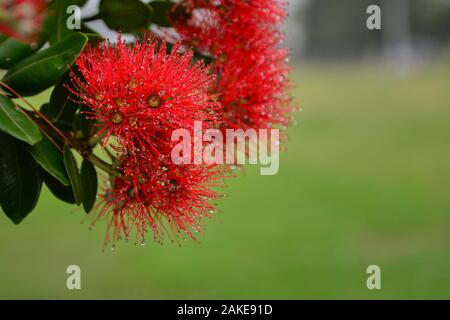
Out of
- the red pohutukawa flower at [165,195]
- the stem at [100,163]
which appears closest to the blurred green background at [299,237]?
the red pohutukawa flower at [165,195]

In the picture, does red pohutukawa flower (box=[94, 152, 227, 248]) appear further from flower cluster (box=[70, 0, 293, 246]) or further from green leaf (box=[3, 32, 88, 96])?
green leaf (box=[3, 32, 88, 96])

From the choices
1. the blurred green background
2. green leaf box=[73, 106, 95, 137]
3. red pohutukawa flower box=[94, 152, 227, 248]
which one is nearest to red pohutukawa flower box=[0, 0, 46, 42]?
green leaf box=[73, 106, 95, 137]

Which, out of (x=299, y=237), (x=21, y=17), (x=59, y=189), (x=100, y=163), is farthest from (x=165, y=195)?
(x=299, y=237)

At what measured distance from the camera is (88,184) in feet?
3.59

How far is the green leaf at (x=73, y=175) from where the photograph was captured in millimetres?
1018

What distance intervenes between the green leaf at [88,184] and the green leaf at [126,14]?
0.89ft

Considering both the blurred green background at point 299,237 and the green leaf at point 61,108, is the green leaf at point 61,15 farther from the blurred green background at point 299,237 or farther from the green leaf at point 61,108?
the blurred green background at point 299,237

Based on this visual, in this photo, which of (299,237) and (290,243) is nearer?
(290,243)

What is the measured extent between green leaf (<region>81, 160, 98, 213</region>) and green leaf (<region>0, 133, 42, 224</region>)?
3.3 inches

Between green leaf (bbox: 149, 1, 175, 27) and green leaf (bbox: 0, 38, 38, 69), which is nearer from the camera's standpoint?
green leaf (bbox: 0, 38, 38, 69)

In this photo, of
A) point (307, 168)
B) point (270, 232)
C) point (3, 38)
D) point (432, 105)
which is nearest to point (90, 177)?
point (3, 38)

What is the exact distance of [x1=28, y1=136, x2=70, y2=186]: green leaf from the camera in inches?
40.1

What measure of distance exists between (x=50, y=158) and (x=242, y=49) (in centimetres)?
40

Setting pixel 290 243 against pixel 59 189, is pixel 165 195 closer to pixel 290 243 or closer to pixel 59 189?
pixel 59 189
